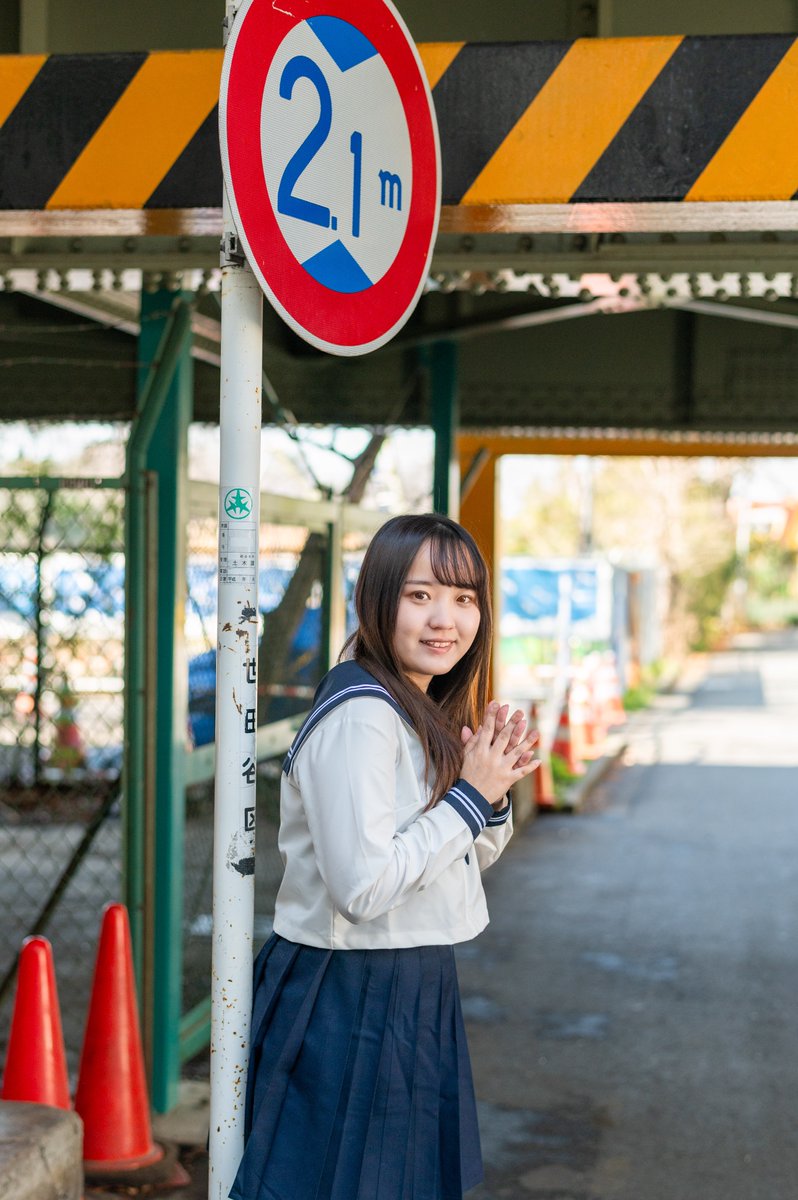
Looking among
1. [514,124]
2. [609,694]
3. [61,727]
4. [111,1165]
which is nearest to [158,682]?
[111,1165]

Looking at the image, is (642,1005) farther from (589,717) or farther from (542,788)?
(589,717)

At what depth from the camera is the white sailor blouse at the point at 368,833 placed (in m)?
2.23

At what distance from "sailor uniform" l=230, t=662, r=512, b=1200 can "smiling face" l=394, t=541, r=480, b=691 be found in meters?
0.10

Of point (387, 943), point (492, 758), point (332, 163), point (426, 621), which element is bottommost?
point (387, 943)

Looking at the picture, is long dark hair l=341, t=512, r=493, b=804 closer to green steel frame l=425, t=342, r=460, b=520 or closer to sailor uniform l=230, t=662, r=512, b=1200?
sailor uniform l=230, t=662, r=512, b=1200

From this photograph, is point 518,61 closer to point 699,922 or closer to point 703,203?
point 703,203

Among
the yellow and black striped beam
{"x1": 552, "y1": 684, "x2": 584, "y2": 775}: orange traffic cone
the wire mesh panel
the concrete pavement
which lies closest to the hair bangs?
the yellow and black striped beam

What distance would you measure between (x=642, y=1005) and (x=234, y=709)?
4546 millimetres

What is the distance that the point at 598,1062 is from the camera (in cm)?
561

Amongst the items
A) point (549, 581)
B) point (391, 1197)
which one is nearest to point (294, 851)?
point (391, 1197)

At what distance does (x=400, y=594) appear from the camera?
2.46m

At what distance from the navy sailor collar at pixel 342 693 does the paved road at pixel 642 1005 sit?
8.52 ft

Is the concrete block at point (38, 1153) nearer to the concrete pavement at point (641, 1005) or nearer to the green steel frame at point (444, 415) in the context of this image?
the concrete pavement at point (641, 1005)

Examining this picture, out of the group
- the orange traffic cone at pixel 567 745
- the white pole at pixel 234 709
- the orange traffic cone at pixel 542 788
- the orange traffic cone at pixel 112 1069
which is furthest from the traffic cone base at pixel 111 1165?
the orange traffic cone at pixel 567 745
